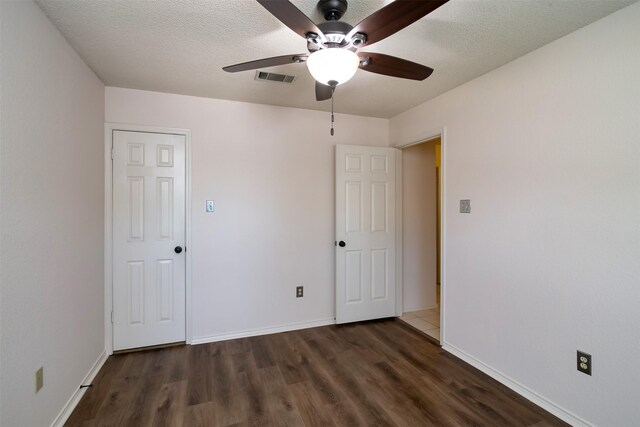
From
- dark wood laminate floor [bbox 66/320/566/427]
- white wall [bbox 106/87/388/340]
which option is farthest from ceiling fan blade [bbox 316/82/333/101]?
dark wood laminate floor [bbox 66/320/566/427]

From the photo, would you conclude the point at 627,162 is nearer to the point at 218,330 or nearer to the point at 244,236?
the point at 244,236

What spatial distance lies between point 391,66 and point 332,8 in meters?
0.43

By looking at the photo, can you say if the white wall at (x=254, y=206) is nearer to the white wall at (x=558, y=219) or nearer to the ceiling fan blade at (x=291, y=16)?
the white wall at (x=558, y=219)

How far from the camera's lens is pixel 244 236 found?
3025 millimetres

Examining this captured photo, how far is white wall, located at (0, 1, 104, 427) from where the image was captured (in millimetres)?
1362

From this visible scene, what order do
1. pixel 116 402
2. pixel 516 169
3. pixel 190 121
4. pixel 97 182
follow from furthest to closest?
pixel 190 121
pixel 97 182
pixel 516 169
pixel 116 402

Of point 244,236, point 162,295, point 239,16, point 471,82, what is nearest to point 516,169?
point 471,82

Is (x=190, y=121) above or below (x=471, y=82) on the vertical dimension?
below

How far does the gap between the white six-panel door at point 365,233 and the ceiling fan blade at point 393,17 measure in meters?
1.93

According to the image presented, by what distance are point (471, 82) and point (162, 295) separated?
347 cm

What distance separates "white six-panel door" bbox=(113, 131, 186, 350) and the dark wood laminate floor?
10.6 inches

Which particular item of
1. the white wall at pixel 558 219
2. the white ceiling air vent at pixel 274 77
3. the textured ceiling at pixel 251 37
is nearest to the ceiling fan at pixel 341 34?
the textured ceiling at pixel 251 37

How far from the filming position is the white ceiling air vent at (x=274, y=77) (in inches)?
94.1

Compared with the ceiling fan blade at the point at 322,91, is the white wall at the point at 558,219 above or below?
below
